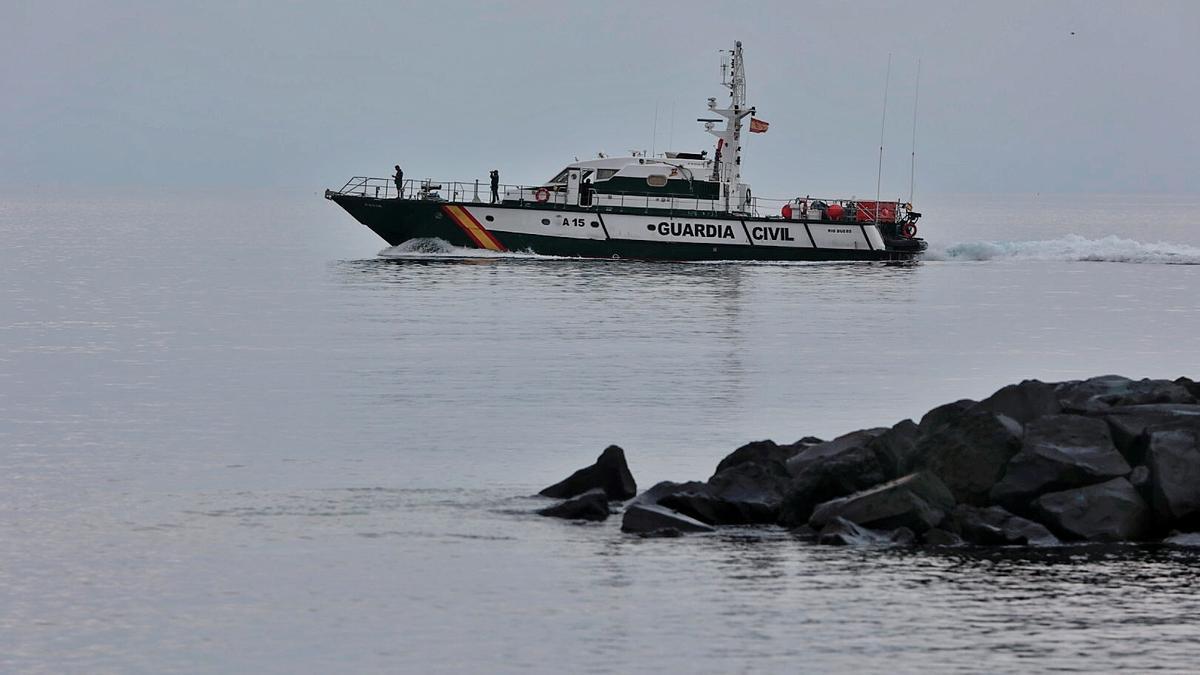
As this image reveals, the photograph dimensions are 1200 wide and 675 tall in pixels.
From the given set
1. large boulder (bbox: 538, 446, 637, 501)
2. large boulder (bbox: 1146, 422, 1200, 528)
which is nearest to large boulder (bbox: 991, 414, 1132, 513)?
large boulder (bbox: 1146, 422, 1200, 528)

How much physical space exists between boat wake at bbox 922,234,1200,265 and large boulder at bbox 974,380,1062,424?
2255 inches

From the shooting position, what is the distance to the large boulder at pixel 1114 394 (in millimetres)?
20062

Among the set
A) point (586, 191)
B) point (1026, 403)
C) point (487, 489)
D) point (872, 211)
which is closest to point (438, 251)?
point (586, 191)

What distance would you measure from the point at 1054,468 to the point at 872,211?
48.7m

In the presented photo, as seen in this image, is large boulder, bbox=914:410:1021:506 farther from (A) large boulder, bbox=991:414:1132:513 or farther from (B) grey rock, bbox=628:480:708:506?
(B) grey rock, bbox=628:480:708:506

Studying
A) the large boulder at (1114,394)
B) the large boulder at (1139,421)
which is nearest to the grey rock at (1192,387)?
the large boulder at (1114,394)

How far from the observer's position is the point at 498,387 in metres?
28.9

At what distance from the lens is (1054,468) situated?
17.6 m

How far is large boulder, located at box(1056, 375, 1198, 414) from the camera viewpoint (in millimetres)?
20062

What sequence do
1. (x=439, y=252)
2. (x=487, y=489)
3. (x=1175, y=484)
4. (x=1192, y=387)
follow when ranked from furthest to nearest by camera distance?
(x=439, y=252)
(x=1192, y=387)
(x=487, y=489)
(x=1175, y=484)

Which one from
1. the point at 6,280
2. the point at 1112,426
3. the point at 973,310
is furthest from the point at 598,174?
the point at 1112,426

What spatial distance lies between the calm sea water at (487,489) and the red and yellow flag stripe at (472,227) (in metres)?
11.9

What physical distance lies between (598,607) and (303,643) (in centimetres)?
254

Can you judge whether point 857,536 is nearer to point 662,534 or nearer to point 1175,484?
point 662,534
